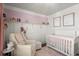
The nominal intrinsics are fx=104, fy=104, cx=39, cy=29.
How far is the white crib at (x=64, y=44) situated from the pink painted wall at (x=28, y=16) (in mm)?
375

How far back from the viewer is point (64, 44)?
195 centimetres

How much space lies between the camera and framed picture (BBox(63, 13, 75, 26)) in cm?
189

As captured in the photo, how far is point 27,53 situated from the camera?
1959 mm

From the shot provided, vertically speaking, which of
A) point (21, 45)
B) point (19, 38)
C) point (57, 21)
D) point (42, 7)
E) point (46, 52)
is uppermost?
point (42, 7)

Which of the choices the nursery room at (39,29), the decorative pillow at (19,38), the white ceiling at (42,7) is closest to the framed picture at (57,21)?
the nursery room at (39,29)

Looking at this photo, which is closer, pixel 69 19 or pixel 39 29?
pixel 69 19

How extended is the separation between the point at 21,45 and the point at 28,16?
57 cm

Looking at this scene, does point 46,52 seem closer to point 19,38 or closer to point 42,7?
point 19,38

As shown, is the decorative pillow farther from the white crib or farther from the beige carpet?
the white crib

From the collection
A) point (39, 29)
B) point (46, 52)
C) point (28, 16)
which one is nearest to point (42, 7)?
point (28, 16)

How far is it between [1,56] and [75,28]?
1.46 m

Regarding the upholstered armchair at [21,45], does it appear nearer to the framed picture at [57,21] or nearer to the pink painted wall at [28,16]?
the pink painted wall at [28,16]

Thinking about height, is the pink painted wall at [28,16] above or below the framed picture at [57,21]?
above

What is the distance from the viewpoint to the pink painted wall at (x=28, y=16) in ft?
6.35
